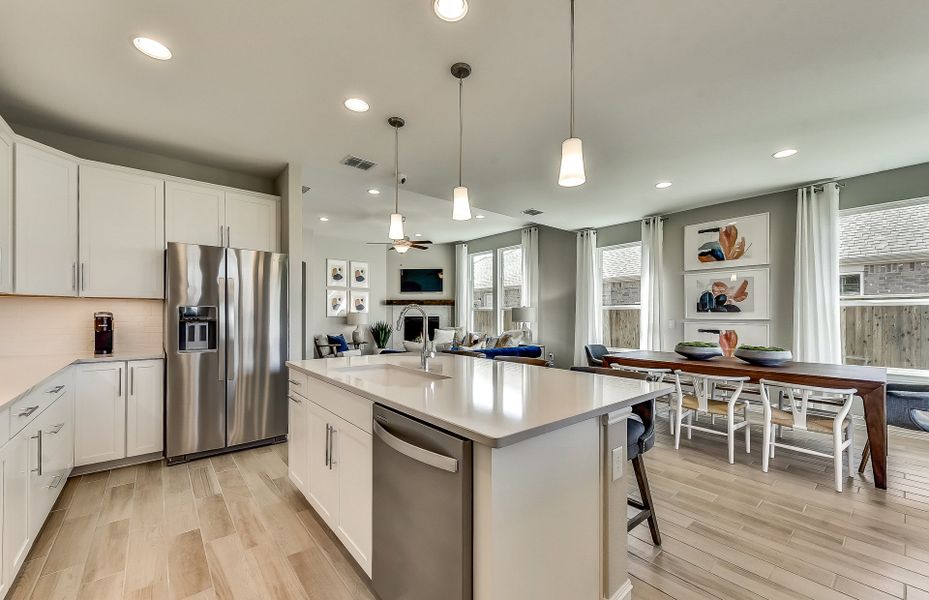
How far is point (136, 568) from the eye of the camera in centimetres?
188

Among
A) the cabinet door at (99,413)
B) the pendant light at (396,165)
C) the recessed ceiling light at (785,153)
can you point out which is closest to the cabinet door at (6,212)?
the cabinet door at (99,413)

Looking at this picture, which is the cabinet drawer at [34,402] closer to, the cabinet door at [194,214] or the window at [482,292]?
the cabinet door at [194,214]

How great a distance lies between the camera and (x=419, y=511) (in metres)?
1.35

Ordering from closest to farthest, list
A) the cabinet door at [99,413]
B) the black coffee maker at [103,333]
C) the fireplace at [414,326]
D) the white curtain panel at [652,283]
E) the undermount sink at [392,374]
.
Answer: the undermount sink at [392,374] < the cabinet door at [99,413] < the black coffee maker at [103,333] < the white curtain panel at [652,283] < the fireplace at [414,326]

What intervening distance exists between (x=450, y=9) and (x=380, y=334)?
25.7 ft

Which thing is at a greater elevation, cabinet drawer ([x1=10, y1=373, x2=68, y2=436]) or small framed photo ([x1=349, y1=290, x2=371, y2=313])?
small framed photo ([x1=349, y1=290, x2=371, y2=313])

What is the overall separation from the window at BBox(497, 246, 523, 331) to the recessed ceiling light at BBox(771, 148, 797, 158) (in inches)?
198

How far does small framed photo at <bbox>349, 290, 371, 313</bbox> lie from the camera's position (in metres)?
8.96

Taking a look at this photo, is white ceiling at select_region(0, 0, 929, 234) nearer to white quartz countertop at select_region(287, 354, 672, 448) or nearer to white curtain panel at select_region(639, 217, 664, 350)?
white quartz countertop at select_region(287, 354, 672, 448)

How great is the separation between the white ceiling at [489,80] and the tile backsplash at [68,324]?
1362mm

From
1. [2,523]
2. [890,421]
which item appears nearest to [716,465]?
[890,421]

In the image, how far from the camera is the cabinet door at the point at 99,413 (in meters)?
2.85

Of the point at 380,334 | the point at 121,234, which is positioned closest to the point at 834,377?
the point at 121,234

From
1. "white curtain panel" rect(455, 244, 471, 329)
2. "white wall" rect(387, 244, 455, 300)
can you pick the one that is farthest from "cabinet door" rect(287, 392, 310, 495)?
"white wall" rect(387, 244, 455, 300)
